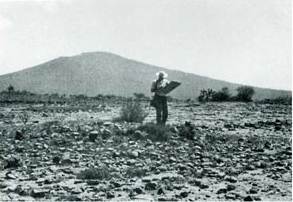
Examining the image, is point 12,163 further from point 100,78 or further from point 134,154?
point 100,78

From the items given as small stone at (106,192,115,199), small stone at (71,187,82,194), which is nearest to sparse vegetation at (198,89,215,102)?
small stone at (71,187,82,194)

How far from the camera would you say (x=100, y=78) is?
219ft

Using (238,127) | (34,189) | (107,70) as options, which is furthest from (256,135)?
(107,70)

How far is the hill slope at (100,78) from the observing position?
61188 millimetres

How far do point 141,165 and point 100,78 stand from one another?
60.0 m

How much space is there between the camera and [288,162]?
812cm

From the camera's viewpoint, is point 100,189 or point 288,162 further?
point 288,162

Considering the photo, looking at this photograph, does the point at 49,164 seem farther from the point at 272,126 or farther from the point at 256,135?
the point at 272,126

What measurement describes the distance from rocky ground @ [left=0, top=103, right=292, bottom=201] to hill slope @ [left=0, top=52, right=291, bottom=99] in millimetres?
48398

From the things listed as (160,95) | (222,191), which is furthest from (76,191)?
(160,95)

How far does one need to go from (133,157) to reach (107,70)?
208 ft

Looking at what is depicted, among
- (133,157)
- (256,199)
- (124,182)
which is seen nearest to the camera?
(256,199)

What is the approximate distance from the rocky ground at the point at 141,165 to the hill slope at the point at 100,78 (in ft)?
159

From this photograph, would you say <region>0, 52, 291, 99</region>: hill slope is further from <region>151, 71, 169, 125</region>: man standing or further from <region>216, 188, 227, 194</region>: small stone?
<region>216, 188, 227, 194</region>: small stone
